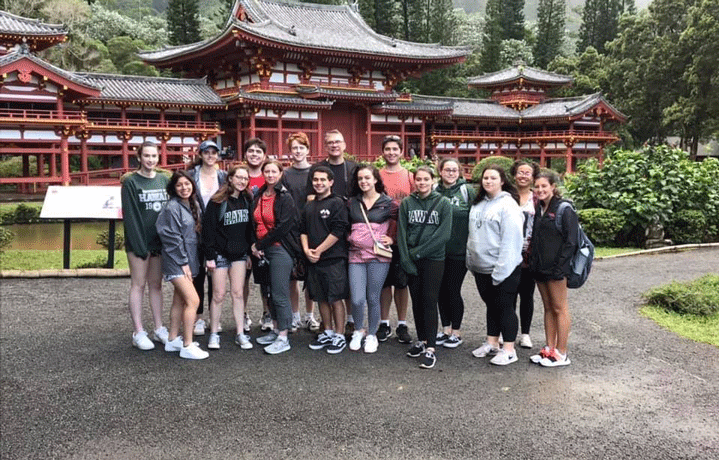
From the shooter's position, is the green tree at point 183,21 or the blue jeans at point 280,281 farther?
the green tree at point 183,21

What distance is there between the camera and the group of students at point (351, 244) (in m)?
5.21

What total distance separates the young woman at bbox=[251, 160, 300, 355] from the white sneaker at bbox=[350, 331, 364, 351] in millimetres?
611

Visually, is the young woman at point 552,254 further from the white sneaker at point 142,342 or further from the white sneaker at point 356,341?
the white sneaker at point 142,342

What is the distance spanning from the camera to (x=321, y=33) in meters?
27.7

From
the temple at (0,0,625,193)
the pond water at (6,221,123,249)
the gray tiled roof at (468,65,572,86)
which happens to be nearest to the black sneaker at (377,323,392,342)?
the pond water at (6,221,123,249)

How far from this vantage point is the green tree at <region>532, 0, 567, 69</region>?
51.4 meters

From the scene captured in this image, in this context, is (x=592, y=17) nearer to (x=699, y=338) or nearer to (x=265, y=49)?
(x=265, y=49)

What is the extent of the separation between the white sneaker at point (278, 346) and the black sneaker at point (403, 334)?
1128mm

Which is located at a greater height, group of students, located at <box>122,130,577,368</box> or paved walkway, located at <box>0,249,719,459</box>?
group of students, located at <box>122,130,577,368</box>

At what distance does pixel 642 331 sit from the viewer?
6.60 metres

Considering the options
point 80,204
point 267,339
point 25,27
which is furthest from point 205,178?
point 25,27

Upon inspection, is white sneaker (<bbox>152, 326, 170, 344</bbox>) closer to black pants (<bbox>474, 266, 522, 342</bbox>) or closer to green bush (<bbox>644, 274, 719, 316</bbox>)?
black pants (<bbox>474, 266, 522, 342</bbox>)

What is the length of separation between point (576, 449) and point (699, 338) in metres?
3.37

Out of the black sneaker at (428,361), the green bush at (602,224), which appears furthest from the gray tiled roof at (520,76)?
the black sneaker at (428,361)
